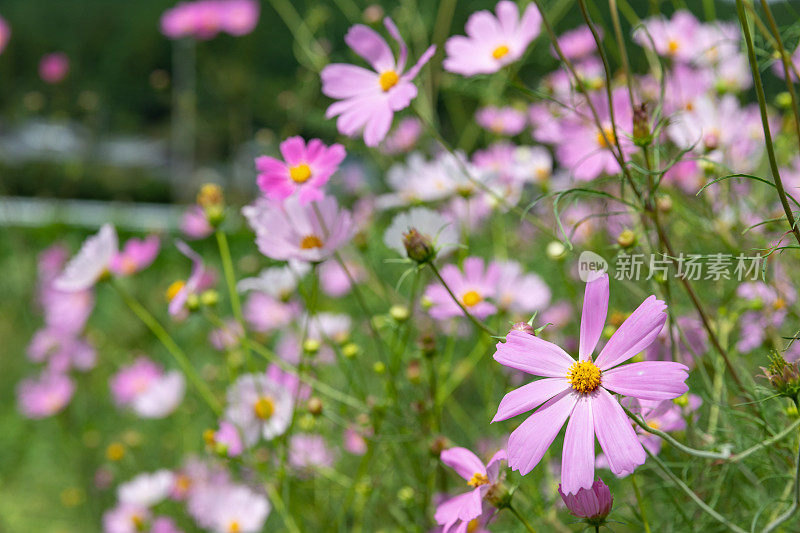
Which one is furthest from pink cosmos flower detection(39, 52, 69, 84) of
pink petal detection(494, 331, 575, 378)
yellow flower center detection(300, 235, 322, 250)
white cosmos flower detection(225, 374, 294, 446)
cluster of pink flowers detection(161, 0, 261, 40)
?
pink petal detection(494, 331, 575, 378)

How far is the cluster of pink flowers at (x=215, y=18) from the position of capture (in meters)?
1.08

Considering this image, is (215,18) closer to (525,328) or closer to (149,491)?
(149,491)

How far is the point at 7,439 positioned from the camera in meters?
1.39

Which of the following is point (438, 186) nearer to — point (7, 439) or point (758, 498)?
point (758, 498)

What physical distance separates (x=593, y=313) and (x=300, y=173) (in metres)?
0.22

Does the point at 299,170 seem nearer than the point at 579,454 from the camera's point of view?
No

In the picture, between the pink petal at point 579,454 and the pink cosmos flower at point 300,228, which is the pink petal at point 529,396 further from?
the pink cosmos flower at point 300,228

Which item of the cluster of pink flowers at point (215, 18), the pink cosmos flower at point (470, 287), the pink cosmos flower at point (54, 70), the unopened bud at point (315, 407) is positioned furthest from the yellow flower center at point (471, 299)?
the pink cosmos flower at point (54, 70)

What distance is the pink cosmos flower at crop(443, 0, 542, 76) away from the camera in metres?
0.52

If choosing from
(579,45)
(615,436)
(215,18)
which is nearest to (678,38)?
(579,45)

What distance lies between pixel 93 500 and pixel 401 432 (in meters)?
0.76

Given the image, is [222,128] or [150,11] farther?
[150,11]

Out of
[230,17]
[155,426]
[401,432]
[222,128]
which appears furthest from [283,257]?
[222,128]

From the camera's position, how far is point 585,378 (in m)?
0.29
